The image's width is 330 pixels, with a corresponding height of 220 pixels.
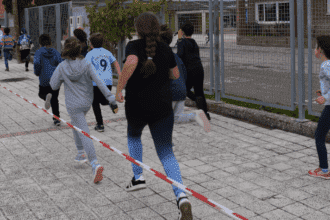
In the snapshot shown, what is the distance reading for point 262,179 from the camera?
4652 mm

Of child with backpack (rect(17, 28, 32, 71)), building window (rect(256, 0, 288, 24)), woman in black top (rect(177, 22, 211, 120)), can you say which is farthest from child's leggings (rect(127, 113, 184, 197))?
child with backpack (rect(17, 28, 32, 71))

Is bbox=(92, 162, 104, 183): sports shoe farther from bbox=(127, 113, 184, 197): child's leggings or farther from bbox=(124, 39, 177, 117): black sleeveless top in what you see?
bbox=(124, 39, 177, 117): black sleeveless top

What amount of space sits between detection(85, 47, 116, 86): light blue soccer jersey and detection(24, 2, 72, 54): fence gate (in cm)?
886

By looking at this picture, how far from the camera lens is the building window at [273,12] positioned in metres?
6.59

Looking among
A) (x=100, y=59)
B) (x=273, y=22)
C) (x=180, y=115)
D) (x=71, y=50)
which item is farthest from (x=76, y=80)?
(x=273, y=22)

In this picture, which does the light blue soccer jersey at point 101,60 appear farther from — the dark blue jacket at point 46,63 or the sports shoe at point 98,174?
the sports shoe at point 98,174

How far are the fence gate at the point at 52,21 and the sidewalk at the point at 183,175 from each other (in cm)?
870

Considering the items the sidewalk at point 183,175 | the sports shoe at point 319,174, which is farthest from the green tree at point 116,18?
the sports shoe at point 319,174

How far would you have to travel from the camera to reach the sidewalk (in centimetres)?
394

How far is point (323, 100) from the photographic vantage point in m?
4.36

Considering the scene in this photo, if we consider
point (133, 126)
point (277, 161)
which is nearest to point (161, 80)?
point (133, 126)

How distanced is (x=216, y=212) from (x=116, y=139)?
9.77 feet

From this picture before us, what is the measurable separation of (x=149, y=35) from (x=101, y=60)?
307cm

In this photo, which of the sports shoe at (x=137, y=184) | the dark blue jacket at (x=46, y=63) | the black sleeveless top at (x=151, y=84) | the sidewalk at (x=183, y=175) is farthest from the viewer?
the dark blue jacket at (x=46, y=63)
